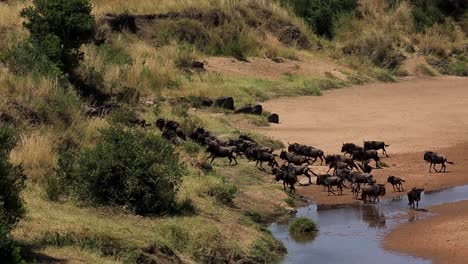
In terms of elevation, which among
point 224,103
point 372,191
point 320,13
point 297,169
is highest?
point 372,191

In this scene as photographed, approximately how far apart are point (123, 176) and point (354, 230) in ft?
15.9

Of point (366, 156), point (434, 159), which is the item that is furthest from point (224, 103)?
point (434, 159)

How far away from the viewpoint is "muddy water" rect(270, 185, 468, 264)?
15.7m

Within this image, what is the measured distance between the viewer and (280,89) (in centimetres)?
3778

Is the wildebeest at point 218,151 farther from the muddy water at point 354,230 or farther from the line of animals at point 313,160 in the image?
the muddy water at point 354,230

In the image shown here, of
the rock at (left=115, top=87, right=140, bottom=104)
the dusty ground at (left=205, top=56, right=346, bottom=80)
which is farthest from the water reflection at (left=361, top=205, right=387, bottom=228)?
the dusty ground at (left=205, top=56, right=346, bottom=80)

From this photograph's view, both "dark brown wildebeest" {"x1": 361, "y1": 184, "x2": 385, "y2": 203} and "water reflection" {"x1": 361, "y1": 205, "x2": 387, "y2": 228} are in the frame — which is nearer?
"water reflection" {"x1": 361, "y1": 205, "x2": 387, "y2": 228}

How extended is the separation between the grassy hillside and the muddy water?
53cm

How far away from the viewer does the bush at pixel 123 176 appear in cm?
1544

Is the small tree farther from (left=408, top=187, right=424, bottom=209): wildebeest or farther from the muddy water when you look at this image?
(left=408, top=187, right=424, bottom=209): wildebeest

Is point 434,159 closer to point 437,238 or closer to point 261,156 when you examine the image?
point 261,156

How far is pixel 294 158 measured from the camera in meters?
22.9

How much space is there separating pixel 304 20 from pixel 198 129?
27.0m

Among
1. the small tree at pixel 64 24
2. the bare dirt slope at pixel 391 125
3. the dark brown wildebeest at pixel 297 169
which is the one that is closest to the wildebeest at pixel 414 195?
the bare dirt slope at pixel 391 125
